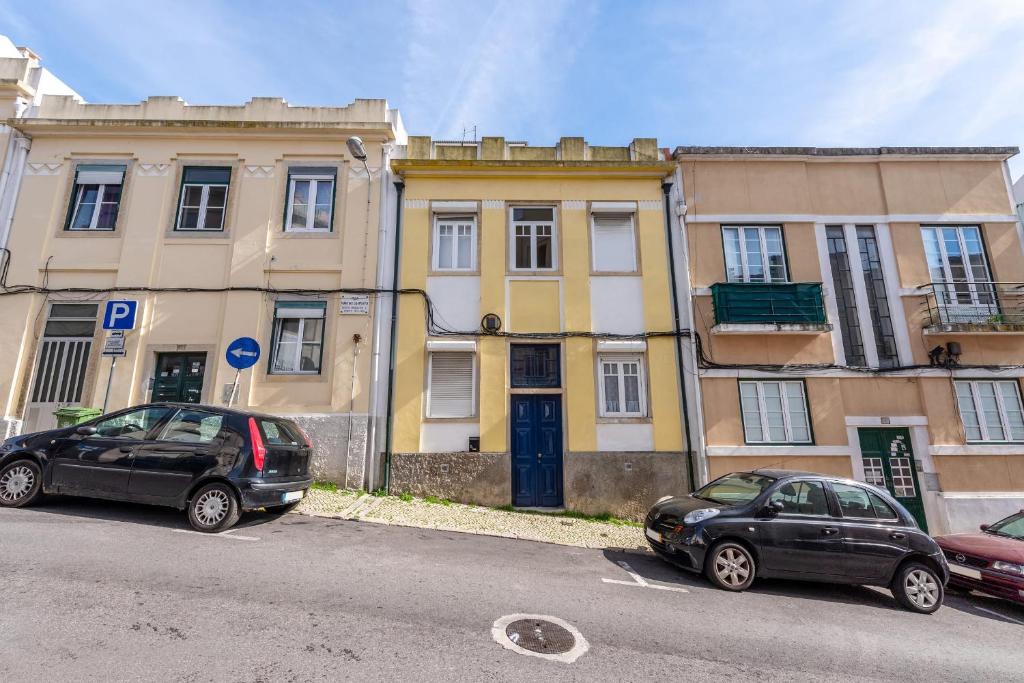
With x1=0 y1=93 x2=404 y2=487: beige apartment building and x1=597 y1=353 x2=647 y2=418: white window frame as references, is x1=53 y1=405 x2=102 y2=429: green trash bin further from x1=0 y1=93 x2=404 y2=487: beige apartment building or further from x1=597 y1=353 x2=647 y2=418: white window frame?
x1=597 y1=353 x2=647 y2=418: white window frame

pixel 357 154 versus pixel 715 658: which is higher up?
pixel 357 154

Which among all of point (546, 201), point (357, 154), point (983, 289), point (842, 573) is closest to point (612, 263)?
point (546, 201)

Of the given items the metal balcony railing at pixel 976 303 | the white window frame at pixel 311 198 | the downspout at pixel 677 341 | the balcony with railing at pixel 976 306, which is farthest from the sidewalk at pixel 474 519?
the metal balcony railing at pixel 976 303

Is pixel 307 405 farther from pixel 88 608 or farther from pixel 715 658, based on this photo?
pixel 715 658

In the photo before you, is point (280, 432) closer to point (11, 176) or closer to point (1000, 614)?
point (11, 176)

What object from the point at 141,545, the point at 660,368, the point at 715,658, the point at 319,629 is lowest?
the point at 715,658

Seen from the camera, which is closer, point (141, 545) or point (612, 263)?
point (141, 545)

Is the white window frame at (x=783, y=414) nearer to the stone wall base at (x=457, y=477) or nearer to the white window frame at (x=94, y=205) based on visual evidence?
the stone wall base at (x=457, y=477)

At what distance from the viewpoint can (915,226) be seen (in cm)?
1128

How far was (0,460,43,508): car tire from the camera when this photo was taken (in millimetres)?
6414

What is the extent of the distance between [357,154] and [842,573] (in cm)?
1133

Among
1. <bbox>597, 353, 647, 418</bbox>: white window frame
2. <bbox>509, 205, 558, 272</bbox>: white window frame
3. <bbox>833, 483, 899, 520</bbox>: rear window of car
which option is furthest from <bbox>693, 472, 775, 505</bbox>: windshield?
<bbox>509, 205, 558, 272</bbox>: white window frame

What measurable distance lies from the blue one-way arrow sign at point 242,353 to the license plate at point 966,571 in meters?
12.3

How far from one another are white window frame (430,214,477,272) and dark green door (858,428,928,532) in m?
9.49
